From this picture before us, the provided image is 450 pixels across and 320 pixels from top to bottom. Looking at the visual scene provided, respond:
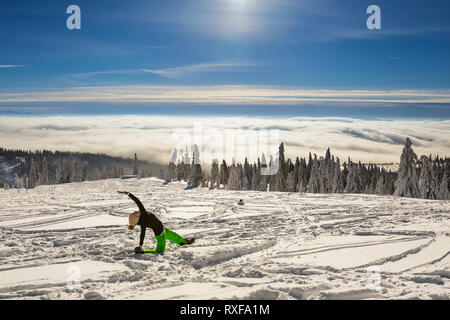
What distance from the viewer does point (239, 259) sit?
29.7 feet

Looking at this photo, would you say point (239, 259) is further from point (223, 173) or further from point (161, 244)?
point (223, 173)

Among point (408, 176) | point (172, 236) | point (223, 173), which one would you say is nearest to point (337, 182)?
point (408, 176)

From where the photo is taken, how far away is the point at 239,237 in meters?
11.7

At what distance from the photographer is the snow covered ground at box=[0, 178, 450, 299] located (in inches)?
265

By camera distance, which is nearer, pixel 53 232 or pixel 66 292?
pixel 66 292

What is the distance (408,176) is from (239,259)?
31.4m

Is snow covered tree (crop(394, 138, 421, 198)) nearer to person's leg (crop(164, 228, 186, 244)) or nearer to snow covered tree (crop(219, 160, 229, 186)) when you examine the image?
person's leg (crop(164, 228, 186, 244))

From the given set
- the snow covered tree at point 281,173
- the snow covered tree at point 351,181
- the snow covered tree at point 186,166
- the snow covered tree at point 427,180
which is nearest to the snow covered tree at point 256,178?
the snow covered tree at point 186,166

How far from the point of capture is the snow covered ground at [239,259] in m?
6.72

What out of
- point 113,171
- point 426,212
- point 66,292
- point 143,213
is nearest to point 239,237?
point 143,213

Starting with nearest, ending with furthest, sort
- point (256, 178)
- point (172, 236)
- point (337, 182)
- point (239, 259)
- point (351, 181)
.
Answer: point (239, 259) → point (172, 236) → point (351, 181) → point (337, 182) → point (256, 178)

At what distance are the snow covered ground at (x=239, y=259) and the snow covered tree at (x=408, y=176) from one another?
20291mm

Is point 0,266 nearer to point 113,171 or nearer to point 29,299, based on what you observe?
point 29,299
